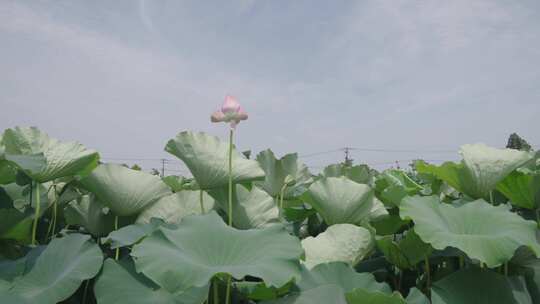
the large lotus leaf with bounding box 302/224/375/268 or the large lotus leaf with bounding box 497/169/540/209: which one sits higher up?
the large lotus leaf with bounding box 497/169/540/209

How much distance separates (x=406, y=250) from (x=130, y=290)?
0.57 meters

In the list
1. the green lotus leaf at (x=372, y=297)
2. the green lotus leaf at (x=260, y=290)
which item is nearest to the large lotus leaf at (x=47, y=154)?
the green lotus leaf at (x=260, y=290)

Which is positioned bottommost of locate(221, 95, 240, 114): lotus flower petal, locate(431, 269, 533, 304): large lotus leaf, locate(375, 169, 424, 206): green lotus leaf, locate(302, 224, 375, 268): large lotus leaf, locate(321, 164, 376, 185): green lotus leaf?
locate(431, 269, 533, 304): large lotus leaf

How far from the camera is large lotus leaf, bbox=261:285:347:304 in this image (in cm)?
73

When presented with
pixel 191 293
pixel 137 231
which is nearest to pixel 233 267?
pixel 191 293

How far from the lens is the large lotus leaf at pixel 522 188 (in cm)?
107

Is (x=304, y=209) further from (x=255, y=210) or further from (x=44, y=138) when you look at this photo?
(x=44, y=138)

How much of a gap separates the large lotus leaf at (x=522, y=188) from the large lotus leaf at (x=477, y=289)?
288mm

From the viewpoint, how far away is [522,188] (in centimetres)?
111

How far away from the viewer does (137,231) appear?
2.92 ft

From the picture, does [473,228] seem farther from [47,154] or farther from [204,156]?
[47,154]

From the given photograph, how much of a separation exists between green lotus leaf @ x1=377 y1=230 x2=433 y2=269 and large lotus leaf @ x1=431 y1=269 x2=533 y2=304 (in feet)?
0.26

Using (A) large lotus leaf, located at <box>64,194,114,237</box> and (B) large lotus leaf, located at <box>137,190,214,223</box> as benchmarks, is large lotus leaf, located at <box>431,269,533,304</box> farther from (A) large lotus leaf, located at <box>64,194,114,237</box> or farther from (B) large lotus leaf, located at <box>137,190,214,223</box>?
(A) large lotus leaf, located at <box>64,194,114,237</box>

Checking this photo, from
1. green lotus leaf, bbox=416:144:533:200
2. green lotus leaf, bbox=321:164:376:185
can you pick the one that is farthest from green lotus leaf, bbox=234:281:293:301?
green lotus leaf, bbox=321:164:376:185
